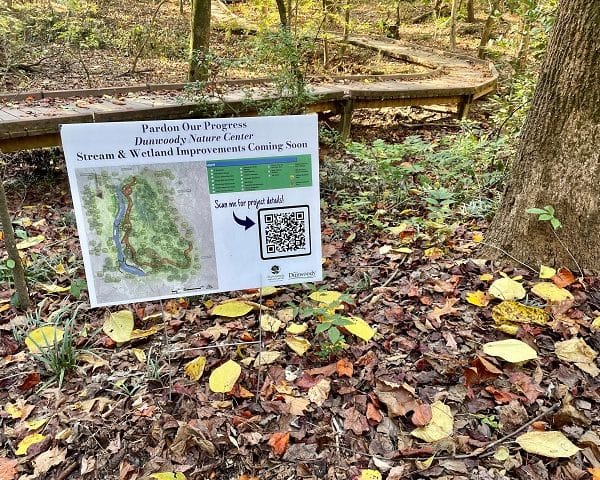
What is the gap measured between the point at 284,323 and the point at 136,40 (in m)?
12.5

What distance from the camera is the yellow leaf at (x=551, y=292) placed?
2432 millimetres

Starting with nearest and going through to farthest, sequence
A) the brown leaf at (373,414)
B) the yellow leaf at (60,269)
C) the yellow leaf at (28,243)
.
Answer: the brown leaf at (373,414)
the yellow leaf at (60,269)
the yellow leaf at (28,243)

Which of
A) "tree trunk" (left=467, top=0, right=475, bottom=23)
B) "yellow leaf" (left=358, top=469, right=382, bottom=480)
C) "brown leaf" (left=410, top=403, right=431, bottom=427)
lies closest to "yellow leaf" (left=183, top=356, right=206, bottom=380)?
"yellow leaf" (left=358, top=469, right=382, bottom=480)

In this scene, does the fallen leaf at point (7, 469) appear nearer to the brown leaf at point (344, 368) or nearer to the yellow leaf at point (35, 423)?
the yellow leaf at point (35, 423)

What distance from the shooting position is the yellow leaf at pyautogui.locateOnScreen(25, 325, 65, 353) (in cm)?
231

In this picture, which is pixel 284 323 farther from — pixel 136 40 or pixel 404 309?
pixel 136 40

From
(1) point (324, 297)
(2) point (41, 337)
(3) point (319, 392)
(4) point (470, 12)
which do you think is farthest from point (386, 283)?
(4) point (470, 12)

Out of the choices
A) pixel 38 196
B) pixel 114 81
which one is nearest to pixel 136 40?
pixel 114 81

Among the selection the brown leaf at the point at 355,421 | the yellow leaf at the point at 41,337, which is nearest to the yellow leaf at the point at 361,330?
the brown leaf at the point at 355,421

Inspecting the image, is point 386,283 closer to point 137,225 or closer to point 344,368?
point 344,368

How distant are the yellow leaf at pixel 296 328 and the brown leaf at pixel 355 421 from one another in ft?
1.83

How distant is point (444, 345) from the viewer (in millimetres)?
2252

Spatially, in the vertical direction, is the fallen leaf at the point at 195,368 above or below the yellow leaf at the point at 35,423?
above

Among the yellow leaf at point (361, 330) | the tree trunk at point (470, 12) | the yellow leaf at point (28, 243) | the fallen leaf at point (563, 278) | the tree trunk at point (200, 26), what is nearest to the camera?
the yellow leaf at point (361, 330)
